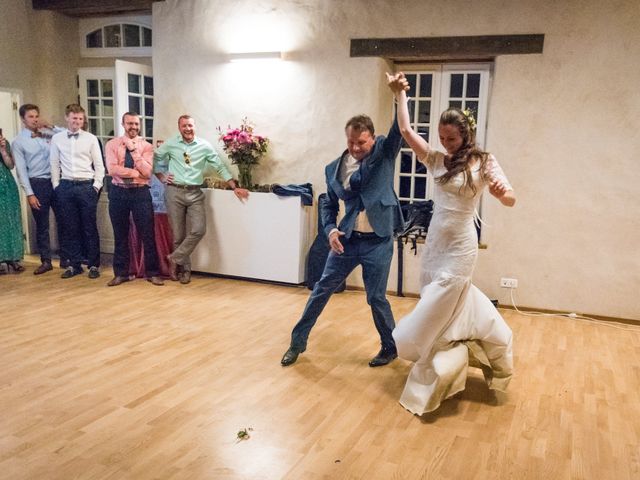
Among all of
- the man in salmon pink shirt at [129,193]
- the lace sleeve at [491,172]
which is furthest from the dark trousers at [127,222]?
the lace sleeve at [491,172]

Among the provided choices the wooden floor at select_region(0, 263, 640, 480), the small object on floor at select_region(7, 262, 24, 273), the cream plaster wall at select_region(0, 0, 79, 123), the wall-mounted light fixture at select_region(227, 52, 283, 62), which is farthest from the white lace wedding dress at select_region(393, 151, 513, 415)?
the cream plaster wall at select_region(0, 0, 79, 123)

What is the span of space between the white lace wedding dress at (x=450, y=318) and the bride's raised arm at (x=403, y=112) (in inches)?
2.8

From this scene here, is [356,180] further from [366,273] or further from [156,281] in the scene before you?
[156,281]

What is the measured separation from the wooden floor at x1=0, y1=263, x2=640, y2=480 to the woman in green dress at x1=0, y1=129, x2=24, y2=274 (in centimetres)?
147

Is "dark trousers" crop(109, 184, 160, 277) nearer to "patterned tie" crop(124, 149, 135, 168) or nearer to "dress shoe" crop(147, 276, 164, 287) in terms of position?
"dress shoe" crop(147, 276, 164, 287)

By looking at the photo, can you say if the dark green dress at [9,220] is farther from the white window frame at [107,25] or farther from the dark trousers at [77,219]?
the white window frame at [107,25]

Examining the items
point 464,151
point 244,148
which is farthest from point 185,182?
point 464,151

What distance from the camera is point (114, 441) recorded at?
8.17ft

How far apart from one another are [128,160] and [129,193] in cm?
31

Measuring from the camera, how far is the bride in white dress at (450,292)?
276cm

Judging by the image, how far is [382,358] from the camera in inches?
139

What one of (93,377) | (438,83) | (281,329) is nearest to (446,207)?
(281,329)

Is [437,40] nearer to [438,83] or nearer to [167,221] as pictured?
[438,83]

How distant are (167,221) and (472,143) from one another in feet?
12.3
